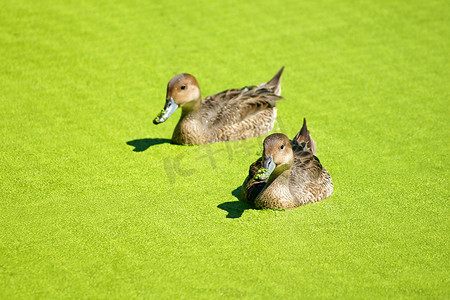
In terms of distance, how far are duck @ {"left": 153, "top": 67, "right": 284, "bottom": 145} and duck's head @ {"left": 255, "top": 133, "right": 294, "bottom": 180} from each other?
1421mm

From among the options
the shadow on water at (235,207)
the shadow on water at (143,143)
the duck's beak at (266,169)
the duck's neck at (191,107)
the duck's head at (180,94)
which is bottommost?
the shadow on water at (235,207)

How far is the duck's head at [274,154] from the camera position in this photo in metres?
4.43

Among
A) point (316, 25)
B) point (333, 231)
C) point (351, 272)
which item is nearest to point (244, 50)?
point (316, 25)

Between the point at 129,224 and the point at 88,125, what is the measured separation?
6.01 ft

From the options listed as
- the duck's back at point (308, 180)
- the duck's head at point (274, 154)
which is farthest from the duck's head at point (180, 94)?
the duck's head at point (274, 154)

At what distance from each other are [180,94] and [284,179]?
5.12 feet

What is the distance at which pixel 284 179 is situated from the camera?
187 inches

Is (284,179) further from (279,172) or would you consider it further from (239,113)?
(239,113)

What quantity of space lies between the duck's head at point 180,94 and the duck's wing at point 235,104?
0.80 feet

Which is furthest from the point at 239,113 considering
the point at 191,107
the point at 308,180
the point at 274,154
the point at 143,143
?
the point at 274,154

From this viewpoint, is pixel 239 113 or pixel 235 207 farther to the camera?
pixel 239 113

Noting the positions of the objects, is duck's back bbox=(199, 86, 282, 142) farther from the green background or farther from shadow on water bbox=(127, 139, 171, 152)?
shadow on water bbox=(127, 139, 171, 152)

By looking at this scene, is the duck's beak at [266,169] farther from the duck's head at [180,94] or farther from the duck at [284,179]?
the duck's head at [180,94]

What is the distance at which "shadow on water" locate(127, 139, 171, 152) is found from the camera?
226 inches
